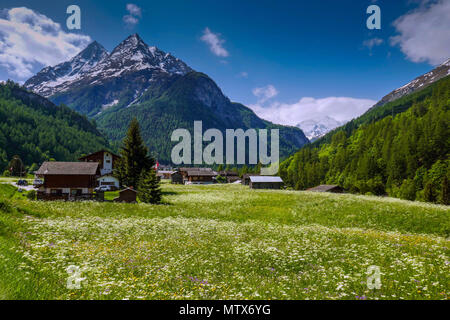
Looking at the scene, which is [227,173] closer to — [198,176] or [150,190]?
[198,176]

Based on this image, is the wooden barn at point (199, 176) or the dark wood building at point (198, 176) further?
the wooden barn at point (199, 176)

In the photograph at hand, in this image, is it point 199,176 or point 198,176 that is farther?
point 199,176

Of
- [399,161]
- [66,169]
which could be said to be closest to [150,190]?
[66,169]

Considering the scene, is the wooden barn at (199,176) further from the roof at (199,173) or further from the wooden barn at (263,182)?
the wooden barn at (263,182)

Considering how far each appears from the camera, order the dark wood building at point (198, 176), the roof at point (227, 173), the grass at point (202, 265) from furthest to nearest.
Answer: the roof at point (227, 173) < the dark wood building at point (198, 176) < the grass at point (202, 265)

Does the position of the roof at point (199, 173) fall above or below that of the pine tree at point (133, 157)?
below

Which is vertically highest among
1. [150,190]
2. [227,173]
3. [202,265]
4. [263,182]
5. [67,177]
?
[67,177]

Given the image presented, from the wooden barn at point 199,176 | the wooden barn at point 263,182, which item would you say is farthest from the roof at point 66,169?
the wooden barn at point 199,176

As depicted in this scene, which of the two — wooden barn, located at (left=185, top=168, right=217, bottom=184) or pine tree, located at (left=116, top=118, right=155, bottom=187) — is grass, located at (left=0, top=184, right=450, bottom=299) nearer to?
pine tree, located at (left=116, top=118, right=155, bottom=187)

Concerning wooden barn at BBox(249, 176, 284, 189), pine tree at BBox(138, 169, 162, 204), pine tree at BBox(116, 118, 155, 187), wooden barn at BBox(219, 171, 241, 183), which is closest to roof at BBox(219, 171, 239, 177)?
wooden barn at BBox(219, 171, 241, 183)
